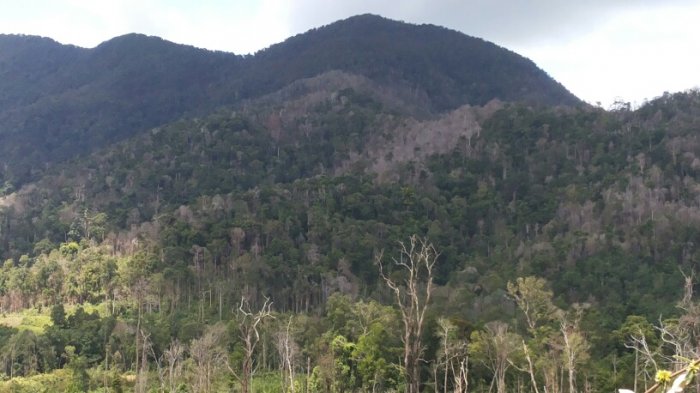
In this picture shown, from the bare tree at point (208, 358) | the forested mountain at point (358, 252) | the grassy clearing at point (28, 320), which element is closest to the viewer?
the bare tree at point (208, 358)

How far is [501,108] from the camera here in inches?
3620

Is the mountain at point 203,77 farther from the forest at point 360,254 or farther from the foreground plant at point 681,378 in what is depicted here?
the foreground plant at point 681,378

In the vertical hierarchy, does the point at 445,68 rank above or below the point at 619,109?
above

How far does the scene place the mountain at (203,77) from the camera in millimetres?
143375

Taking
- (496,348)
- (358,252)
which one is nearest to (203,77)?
(358,252)

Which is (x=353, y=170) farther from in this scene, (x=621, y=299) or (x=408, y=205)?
(x=621, y=299)

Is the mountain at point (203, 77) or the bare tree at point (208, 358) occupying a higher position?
the mountain at point (203, 77)

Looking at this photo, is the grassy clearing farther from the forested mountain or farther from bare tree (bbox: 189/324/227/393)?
bare tree (bbox: 189/324/227/393)

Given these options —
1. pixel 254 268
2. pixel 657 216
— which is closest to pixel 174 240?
pixel 254 268

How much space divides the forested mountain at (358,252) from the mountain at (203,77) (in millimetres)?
35376

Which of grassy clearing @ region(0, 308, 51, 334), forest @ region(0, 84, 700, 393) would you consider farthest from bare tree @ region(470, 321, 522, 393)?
grassy clearing @ region(0, 308, 51, 334)

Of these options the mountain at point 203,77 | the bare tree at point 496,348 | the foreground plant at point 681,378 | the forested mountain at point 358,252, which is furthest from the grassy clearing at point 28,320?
the mountain at point 203,77

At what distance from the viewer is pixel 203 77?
17725cm

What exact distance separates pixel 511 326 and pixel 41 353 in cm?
2724
